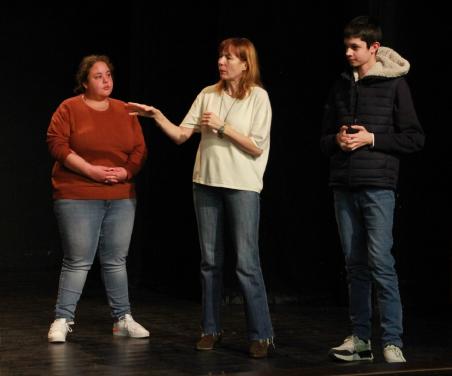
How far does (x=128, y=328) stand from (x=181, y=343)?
1.09ft

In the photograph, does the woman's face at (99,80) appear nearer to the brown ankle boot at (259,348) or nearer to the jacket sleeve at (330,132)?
the jacket sleeve at (330,132)

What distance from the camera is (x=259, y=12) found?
21.5ft

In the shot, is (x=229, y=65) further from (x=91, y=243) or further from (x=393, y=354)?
(x=393, y=354)

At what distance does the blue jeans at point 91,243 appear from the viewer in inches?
211

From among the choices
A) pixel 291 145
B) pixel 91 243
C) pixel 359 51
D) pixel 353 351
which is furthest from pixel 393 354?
pixel 291 145

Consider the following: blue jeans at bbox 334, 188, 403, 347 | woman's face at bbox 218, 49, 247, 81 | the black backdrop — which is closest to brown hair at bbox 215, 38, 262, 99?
woman's face at bbox 218, 49, 247, 81

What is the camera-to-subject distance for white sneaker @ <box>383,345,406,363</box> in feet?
15.2

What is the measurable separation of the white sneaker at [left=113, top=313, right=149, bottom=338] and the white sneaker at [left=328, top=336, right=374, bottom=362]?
3.56 ft

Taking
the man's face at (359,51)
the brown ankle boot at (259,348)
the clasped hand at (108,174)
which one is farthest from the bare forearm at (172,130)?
the brown ankle boot at (259,348)

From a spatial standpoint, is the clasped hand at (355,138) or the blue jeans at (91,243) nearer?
the clasped hand at (355,138)

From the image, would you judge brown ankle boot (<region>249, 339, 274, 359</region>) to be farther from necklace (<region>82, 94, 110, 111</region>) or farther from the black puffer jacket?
necklace (<region>82, 94, 110, 111</region>)

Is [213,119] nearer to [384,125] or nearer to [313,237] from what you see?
[384,125]

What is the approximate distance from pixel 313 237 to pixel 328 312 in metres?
0.61

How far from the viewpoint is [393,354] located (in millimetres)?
4637
